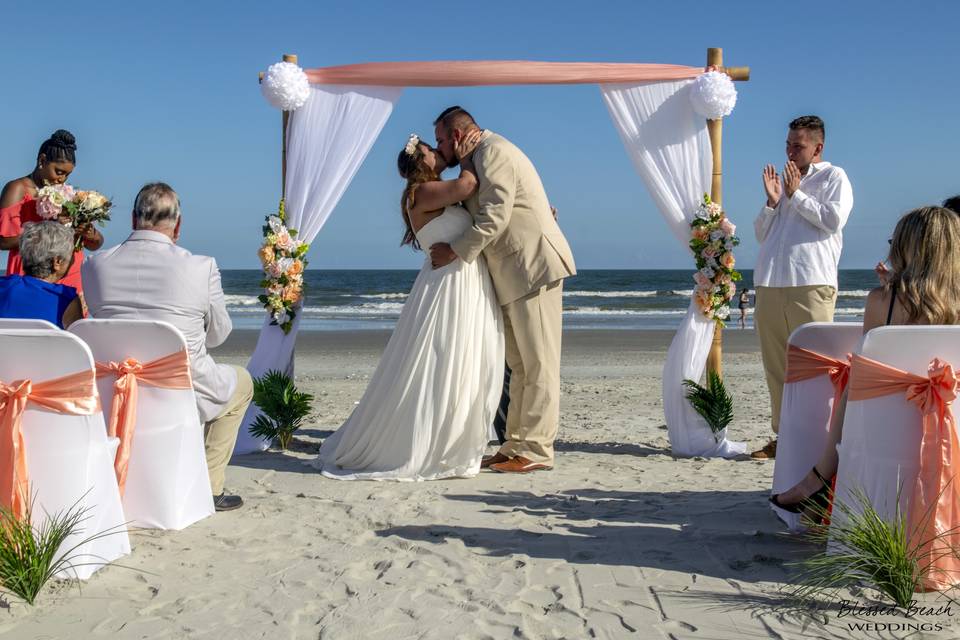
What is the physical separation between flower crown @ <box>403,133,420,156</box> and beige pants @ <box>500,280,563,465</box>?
1104 mm

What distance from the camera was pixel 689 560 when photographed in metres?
3.67

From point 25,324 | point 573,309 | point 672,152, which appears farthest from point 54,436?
point 573,309

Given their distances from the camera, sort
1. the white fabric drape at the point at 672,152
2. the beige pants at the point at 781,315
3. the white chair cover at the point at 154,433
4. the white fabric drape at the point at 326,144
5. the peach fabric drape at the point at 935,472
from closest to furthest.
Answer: the peach fabric drape at the point at 935,472, the white chair cover at the point at 154,433, the beige pants at the point at 781,315, the white fabric drape at the point at 672,152, the white fabric drape at the point at 326,144

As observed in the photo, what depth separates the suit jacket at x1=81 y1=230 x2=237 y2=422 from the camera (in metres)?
4.08

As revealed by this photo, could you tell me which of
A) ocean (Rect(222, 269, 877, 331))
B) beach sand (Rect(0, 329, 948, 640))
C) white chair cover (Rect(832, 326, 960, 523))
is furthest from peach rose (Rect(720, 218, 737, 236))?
ocean (Rect(222, 269, 877, 331))

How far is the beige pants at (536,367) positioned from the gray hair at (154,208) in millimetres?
2186

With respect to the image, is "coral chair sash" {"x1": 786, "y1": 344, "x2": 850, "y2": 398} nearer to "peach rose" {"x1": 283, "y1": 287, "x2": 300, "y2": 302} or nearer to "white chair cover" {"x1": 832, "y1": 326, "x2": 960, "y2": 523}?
"white chair cover" {"x1": 832, "y1": 326, "x2": 960, "y2": 523}

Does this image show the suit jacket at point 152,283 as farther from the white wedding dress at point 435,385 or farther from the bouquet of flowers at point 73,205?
the white wedding dress at point 435,385

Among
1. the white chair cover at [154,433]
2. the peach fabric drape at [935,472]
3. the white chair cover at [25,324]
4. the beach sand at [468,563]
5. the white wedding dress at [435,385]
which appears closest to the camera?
the beach sand at [468,563]

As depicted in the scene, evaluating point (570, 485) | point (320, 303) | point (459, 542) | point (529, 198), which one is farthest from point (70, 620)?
point (320, 303)

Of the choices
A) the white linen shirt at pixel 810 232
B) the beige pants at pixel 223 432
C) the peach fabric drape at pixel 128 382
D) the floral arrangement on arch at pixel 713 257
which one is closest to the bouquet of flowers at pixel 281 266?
the beige pants at pixel 223 432

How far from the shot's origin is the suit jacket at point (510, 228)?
17.5ft

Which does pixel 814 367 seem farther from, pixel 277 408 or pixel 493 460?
pixel 277 408

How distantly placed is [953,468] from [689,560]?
1.05 m
